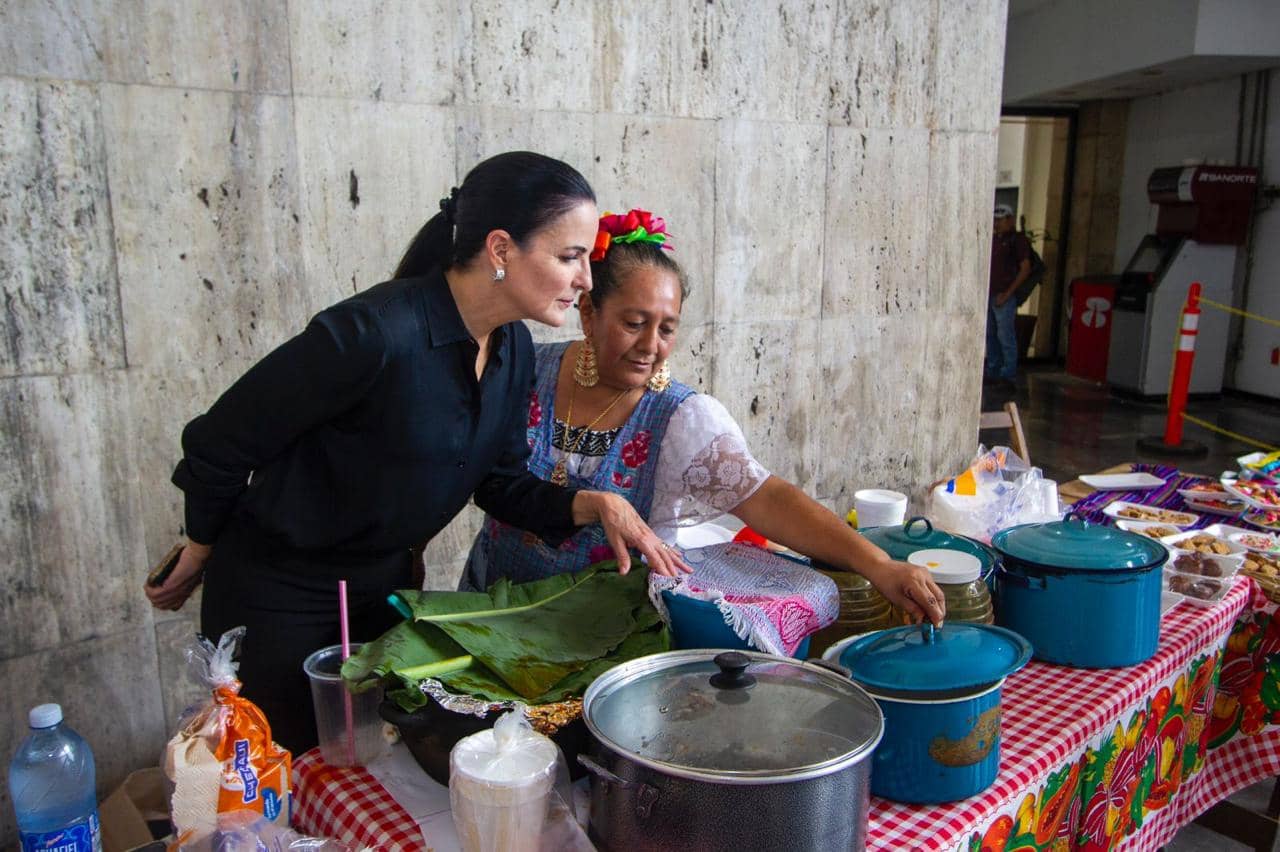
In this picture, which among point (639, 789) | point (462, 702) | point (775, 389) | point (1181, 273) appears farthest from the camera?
point (1181, 273)

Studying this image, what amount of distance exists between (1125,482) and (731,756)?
3.05m

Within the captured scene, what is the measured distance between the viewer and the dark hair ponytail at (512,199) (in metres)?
1.63

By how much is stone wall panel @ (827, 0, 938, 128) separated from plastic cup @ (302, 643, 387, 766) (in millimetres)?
3658

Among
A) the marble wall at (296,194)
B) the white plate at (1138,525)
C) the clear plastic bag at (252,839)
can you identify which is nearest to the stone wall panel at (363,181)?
the marble wall at (296,194)

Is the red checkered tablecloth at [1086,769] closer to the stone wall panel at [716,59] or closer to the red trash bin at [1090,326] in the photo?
the stone wall panel at [716,59]

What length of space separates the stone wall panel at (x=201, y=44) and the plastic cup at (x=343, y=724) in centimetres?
214

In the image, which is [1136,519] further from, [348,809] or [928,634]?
[348,809]

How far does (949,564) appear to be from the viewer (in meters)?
1.73

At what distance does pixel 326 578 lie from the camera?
176 centimetres

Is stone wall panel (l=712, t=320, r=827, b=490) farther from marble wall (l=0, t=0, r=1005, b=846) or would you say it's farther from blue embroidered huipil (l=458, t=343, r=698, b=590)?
blue embroidered huipil (l=458, t=343, r=698, b=590)

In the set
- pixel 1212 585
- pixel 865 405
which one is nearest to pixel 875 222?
pixel 865 405

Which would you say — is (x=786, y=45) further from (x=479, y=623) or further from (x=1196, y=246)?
(x=1196, y=246)

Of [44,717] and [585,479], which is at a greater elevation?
[585,479]

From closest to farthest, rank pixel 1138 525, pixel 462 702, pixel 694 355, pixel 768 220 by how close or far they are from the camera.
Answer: pixel 462 702
pixel 1138 525
pixel 694 355
pixel 768 220
